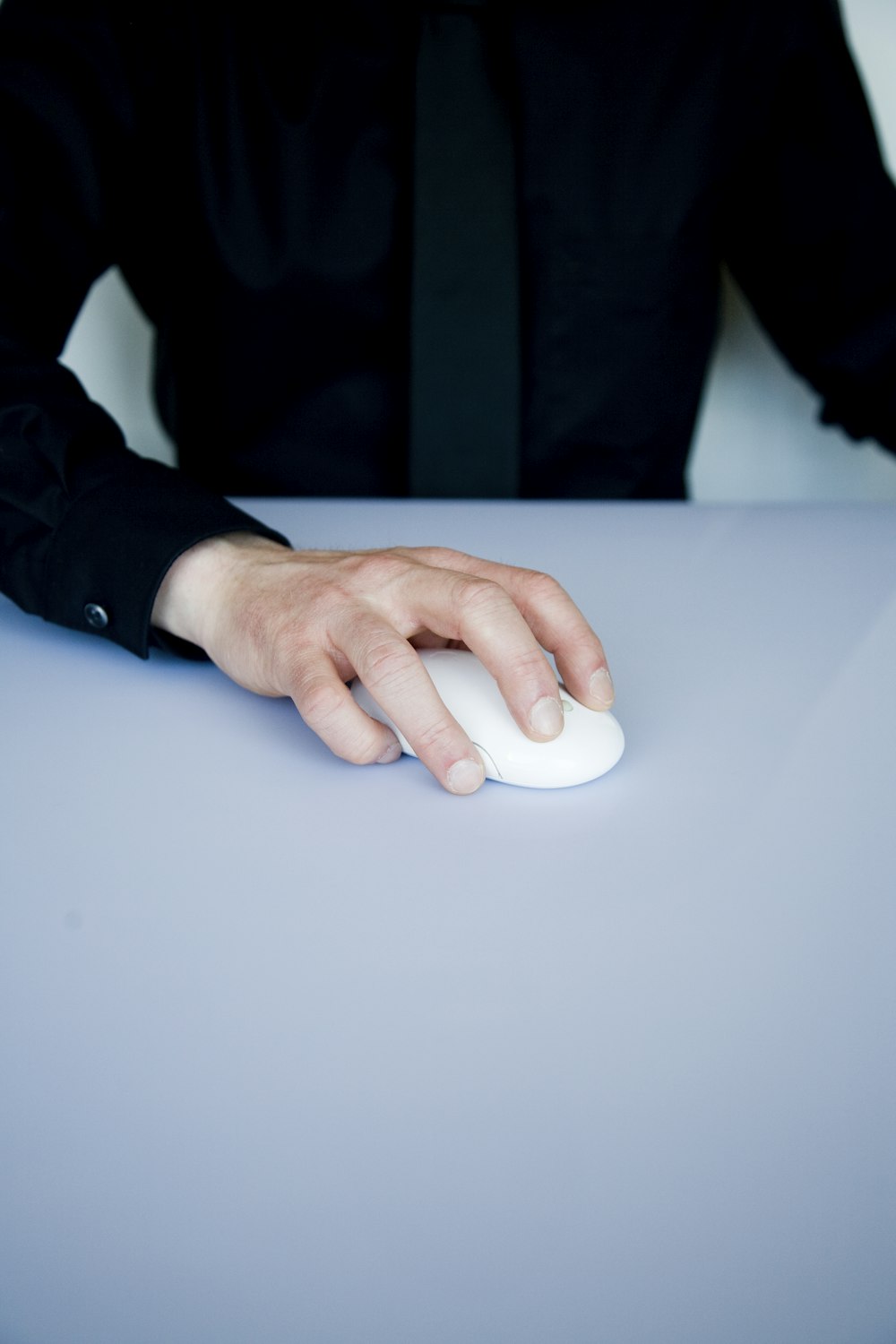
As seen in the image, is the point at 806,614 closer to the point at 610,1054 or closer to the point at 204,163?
the point at 610,1054

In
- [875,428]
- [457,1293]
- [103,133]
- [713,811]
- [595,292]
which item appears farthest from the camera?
[875,428]

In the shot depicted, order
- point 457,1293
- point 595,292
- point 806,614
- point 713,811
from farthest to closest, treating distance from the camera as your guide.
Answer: point 595,292 → point 806,614 → point 713,811 → point 457,1293

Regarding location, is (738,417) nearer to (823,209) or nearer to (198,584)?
(823,209)

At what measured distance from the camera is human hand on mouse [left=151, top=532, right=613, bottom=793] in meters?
0.48

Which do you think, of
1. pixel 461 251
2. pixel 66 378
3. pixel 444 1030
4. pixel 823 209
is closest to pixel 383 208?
pixel 461 251

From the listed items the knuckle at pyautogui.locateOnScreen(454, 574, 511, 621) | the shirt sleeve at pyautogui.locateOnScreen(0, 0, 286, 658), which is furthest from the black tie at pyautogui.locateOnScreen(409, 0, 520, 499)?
the knuckle at pyautogui.locateOnScreen(454, 574, 511, 621)

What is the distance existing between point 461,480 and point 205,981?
71 centimetres

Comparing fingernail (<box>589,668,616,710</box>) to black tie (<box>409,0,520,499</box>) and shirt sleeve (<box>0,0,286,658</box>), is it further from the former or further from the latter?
black tie (<box>409,0,520,499</box>)

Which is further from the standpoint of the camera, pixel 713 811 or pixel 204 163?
pixel 204 163

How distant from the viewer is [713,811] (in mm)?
458

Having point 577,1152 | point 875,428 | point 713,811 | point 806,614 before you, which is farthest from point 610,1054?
point 875,428

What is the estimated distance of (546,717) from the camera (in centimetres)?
47

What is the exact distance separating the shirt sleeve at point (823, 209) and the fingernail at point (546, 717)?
81cm

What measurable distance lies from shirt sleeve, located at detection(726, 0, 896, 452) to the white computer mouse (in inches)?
30.9
